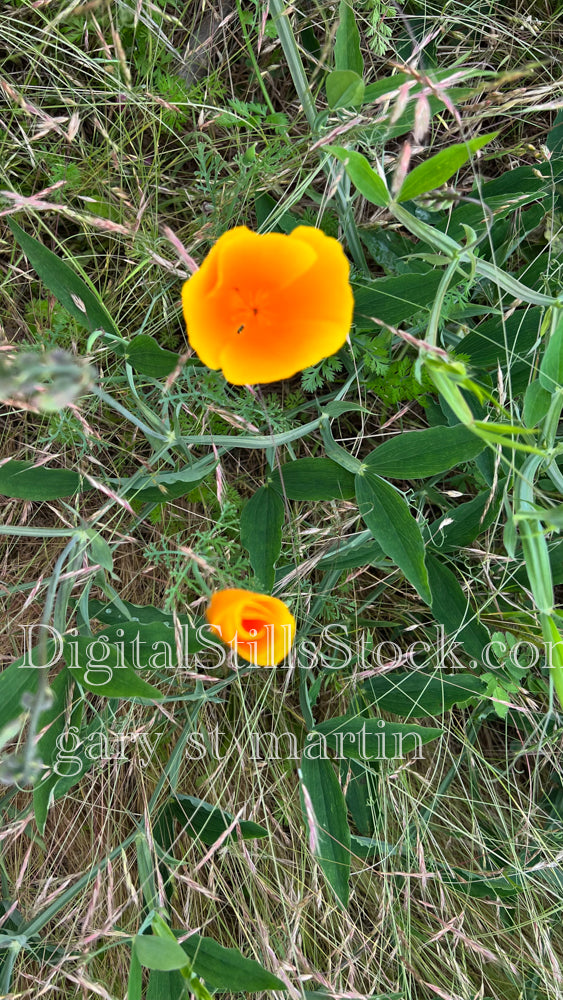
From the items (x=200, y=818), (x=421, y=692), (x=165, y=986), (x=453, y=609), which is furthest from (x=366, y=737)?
(x=165, y=986)

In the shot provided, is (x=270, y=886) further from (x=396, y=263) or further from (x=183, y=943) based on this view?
(x=396, y=263)

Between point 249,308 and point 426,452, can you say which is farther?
point 426,452

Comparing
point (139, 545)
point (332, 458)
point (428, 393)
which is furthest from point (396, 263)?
point (139, 545)

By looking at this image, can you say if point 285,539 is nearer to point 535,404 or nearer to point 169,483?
point 169,483

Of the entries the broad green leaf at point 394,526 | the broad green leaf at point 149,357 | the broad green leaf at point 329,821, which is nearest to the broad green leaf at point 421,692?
the broad green leaf at point 329,821

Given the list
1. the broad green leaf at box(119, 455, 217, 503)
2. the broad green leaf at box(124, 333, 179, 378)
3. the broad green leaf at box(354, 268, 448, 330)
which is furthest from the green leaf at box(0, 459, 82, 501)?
the broad green leaf at box(354, 268, 448, 330)
